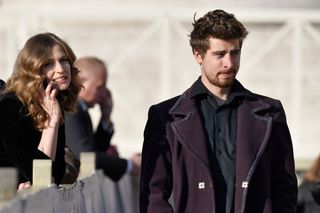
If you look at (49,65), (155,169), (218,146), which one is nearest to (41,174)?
(155,169)

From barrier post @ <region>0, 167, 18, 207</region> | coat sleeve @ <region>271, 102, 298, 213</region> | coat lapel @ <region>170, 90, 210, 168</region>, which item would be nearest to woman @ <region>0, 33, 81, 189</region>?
coat lapel @ <region>170, 90, 210, 168</region>

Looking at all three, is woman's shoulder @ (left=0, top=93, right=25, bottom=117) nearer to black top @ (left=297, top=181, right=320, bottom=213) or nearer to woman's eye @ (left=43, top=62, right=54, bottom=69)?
woman's eye @ (left=43, top=62, right=54, bottom=69)

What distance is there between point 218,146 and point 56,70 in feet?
4.55

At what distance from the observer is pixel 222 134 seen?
7789mm

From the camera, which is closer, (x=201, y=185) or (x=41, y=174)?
(x=201, y=185)

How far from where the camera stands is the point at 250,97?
26.1 feet

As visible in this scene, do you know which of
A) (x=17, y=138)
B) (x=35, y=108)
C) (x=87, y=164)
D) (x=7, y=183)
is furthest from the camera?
(x=87, y=164)

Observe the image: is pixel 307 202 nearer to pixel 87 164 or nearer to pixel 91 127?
pixel 91 127

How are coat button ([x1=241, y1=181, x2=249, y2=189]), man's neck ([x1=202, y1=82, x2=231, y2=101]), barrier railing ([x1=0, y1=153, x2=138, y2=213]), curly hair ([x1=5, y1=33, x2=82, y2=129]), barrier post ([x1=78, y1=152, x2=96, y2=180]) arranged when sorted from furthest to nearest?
barrier post ([x1=78, y1=152, x2=96, y2=180]) < curly hair ([x1=5, y1=33, x2=82, y2=129]) < man's neck ([x1=202, y1=82, x2=231, y2=101]) < coat button ([x1=241, y1=181, x2=249, y2=189]) < barrier railing ([x1=0, y1=153, x2=138, y2=213])

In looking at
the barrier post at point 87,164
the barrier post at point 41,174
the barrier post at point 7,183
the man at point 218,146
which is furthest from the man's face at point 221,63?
the barrier post at point 87,164

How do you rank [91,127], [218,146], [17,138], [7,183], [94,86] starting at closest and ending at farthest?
[7,183] < [218,146] < [17,138] < [91,127] < [94,86]

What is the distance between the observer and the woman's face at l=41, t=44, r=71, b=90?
8758 millimetres

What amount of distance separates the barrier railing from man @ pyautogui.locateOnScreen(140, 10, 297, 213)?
52 cm

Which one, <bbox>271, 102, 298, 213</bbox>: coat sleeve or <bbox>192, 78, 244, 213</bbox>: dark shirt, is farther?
<bbox>271, 102, 298, 213</bbox>: coat sleeve
